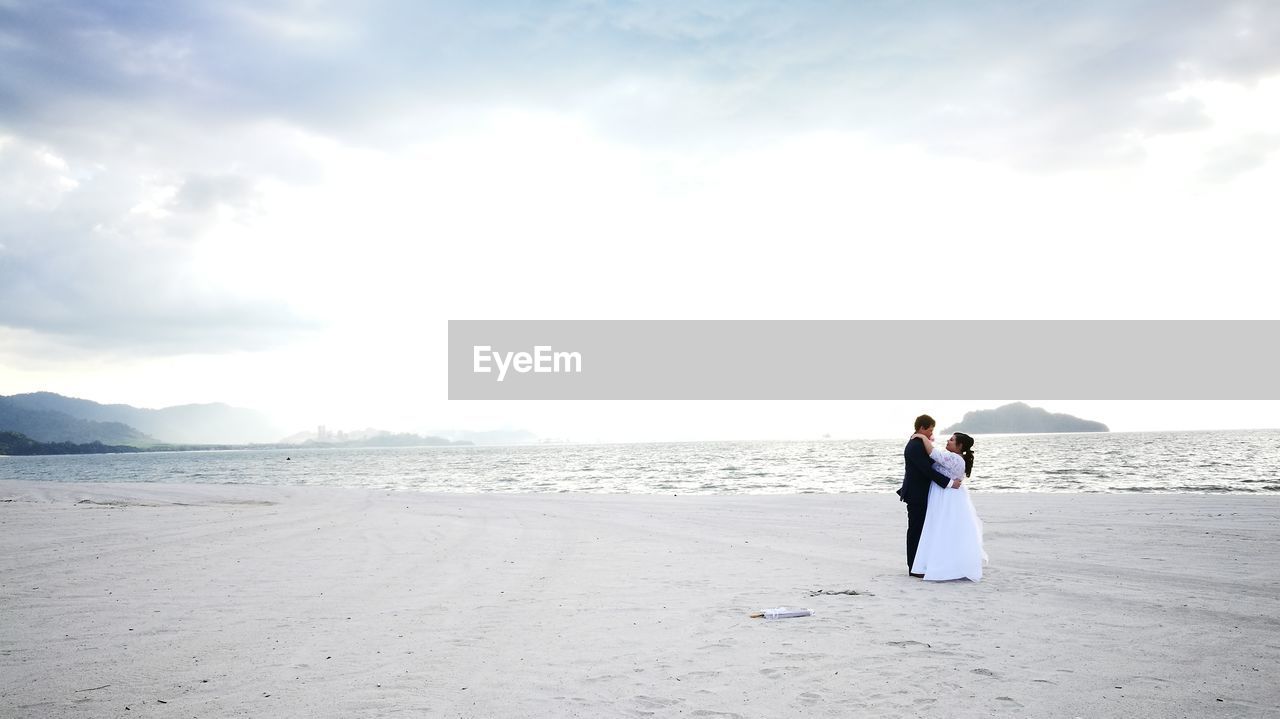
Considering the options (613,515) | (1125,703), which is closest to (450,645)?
(1125,703)

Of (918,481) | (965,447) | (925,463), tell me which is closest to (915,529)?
(918,481)

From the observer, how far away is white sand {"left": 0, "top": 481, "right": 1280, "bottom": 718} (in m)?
5.71

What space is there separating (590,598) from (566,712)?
410 cm

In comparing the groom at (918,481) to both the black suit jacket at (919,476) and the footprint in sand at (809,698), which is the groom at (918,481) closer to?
the black suit jacket at (919,476)

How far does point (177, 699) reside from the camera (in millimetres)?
5785

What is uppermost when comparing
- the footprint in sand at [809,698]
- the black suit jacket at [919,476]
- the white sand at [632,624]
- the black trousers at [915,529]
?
the black suit jacket at [919,476]

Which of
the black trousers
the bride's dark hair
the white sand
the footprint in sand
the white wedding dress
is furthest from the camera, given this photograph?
the black trousers

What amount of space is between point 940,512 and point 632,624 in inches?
218

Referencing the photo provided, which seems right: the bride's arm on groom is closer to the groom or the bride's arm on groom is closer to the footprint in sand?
the groom

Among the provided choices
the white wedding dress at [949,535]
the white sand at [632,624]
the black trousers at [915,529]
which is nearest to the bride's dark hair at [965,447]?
the white wedding dress at [949,535]

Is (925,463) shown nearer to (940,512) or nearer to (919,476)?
(919,476)

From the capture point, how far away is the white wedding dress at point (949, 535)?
10.4 m

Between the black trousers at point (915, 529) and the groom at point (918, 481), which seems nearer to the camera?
the groom at point (918, 481)

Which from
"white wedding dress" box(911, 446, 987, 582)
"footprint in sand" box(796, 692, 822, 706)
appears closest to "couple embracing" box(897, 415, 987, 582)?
"white wedding dress" box(911, 446, 987, 582)
